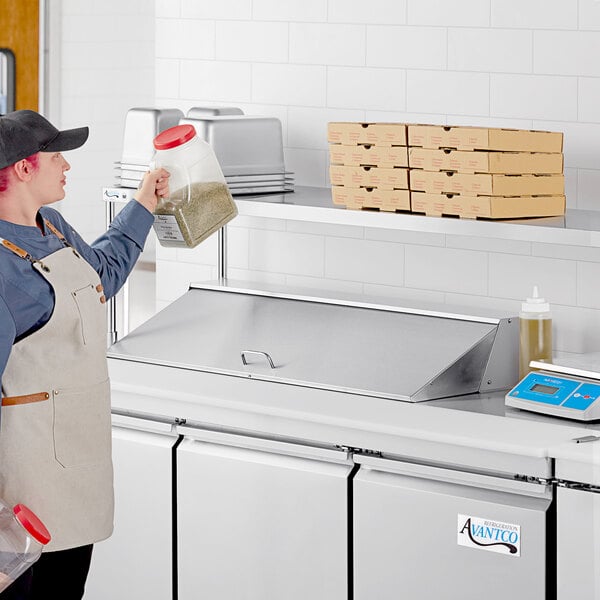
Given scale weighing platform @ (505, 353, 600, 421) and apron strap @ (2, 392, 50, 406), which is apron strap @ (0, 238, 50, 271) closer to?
apron strap @ (2, 392, 50, 406)

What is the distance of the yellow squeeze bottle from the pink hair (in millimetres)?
1204

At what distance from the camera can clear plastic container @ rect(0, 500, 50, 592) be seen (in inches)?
86.0

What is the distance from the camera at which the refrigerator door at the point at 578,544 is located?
8.11 feet

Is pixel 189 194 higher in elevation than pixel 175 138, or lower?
lower

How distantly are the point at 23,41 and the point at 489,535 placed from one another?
10.4ft

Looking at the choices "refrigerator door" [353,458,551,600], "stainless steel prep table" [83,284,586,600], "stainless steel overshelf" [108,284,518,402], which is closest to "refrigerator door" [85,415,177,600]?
"stainless steel prep table" [83,284,586,600]

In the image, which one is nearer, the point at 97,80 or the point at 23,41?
the point at 23,41

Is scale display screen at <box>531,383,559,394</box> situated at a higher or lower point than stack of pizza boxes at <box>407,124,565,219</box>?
lower

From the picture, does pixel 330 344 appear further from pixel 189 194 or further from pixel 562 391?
pixel 562 391

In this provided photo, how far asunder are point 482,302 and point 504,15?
76 cm

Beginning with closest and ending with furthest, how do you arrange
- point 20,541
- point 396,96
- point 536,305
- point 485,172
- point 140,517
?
point 20,541 → point 485,172 → point 536,305 → point 140,517 → point 396,96

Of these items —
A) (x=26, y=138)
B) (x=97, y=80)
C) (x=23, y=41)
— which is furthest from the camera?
(x=97, y=80)

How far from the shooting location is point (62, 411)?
8.18 ft

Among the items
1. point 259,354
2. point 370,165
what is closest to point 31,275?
point 259,354
